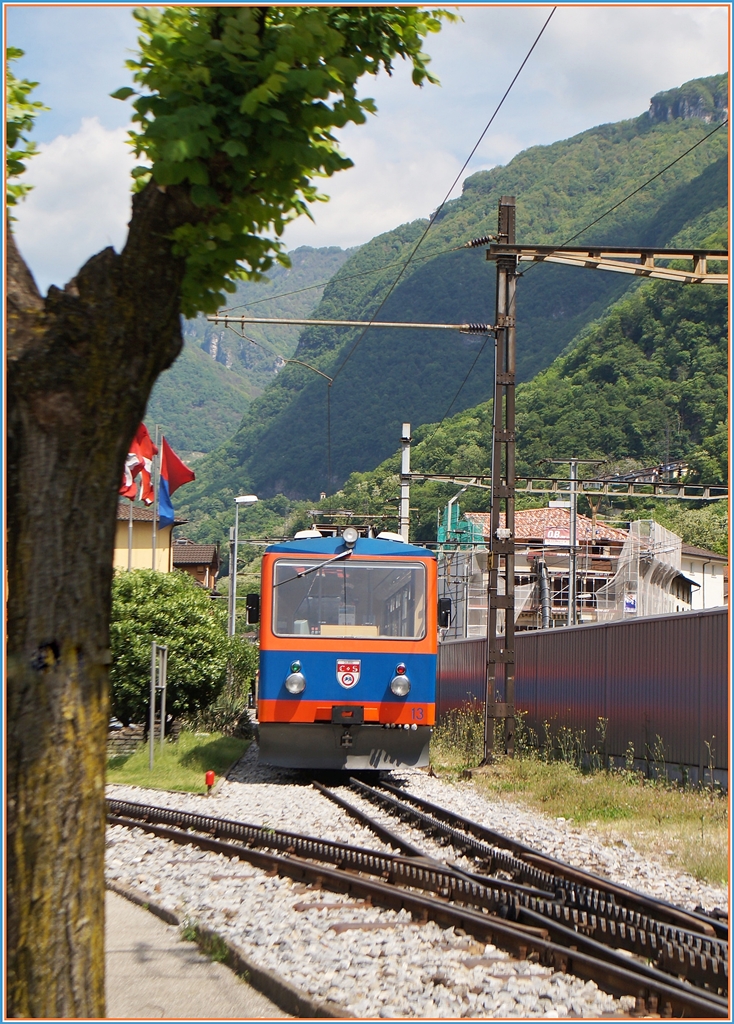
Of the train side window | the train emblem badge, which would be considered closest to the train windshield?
the train side window

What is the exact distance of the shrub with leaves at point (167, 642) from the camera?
808 inches

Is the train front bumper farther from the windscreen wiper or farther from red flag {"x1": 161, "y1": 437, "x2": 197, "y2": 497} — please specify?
red flag {"x1": 161, "y1": 437, "x2": 197, "y2": 497}

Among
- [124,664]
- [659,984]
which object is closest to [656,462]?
[124,664]

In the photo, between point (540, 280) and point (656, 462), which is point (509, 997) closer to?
point (656, 462)

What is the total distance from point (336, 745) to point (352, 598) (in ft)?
6.67

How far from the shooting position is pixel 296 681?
48.2 ft

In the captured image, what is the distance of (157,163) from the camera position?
154 inches

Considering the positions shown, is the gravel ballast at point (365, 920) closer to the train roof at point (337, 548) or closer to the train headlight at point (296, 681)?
the train headlight at point (296, 681)

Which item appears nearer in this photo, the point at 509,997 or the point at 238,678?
the point at 509,997

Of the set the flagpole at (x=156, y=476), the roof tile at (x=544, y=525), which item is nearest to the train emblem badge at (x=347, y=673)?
the flagpole at (x=156, y=476)

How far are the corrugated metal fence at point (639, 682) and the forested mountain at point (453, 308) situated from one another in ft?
138

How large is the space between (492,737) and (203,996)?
12.4 metres

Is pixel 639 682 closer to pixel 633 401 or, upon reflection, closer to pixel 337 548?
pixel 337 548

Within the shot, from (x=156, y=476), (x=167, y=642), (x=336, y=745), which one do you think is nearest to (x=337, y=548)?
(x=336, y=745)
